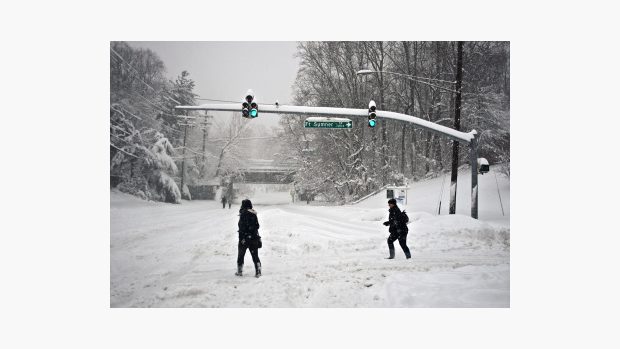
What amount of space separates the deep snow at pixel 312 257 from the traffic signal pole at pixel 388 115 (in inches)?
22.5

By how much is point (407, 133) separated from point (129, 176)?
8.89 m

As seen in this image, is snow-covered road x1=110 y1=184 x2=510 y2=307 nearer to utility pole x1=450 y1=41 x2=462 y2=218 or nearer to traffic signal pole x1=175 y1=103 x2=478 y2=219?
utility pole x1=450 y1=41 x2=462 y2=218

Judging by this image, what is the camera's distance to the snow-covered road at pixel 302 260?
7.17 metres

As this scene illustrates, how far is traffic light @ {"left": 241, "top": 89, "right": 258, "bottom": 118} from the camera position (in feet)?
26.8

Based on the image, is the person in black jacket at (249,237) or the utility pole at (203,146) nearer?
the person in black jacket at (249,237)

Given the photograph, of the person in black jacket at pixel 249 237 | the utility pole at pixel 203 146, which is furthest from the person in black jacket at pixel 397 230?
the utility pole at pixel 203 146

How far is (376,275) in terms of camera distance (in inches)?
299

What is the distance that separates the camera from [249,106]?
26.9 feet

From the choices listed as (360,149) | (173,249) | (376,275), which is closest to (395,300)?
(376,275)

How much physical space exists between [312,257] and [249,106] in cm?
431

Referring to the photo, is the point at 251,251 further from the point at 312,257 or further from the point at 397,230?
the point at 397,230

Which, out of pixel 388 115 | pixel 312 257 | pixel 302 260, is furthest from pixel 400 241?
pixel 388 115

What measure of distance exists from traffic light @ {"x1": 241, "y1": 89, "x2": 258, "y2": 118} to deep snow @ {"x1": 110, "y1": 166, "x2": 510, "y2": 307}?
2753mm

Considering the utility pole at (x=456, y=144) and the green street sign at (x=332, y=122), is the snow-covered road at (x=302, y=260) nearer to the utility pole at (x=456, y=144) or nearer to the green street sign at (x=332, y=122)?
the utility pole at (x=456, y=144)
